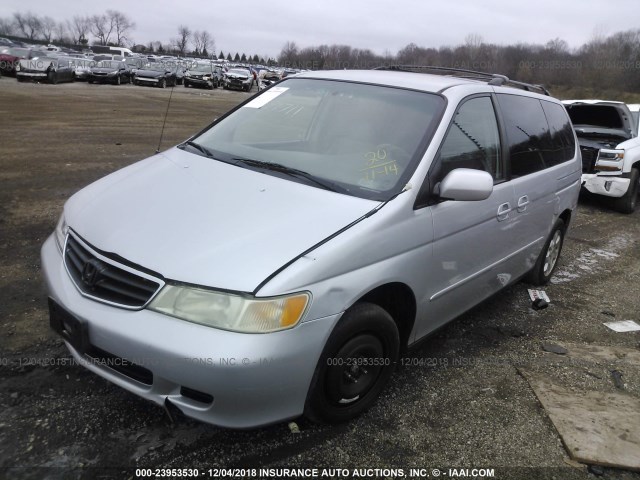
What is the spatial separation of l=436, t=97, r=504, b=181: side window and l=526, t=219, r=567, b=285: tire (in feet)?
4.80

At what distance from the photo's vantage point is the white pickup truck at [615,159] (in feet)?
26.3

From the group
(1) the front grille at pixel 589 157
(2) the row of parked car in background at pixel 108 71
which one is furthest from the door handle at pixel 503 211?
(2) the row of parked car in background at pixel 108 71

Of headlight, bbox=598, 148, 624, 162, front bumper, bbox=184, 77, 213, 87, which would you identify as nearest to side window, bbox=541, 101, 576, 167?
headlight, bbox=598, 148, 624, 162

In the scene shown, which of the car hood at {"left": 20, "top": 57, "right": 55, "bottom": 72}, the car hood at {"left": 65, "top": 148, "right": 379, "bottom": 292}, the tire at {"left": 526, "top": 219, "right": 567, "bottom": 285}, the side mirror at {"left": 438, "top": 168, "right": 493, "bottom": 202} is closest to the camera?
the car hood at {"left": 65, "top": 148, "right": 379, "bottom": 292}

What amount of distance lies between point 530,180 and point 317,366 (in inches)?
95.0

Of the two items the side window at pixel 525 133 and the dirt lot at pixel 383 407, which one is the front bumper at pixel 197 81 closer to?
the dirt lot at pixel 383 407

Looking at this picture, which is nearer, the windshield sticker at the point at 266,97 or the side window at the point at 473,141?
the side window at the point at 473,141

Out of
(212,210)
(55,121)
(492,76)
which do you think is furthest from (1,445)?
(55,121)

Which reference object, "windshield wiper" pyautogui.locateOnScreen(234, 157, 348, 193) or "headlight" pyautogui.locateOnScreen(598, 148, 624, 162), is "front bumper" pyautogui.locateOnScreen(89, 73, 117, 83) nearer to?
"headlight" pyautogui.locateOnScreen(598, 148, 624, 162)

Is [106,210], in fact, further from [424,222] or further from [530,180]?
[530,180]

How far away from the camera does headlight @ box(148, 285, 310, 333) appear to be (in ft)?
6.74

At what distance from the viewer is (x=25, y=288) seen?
12.6 feet

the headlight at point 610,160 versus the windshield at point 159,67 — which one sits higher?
the headlight at point 610,160

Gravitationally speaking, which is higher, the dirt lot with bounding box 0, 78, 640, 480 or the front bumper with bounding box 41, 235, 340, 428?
the front bumper with bounding box 41, 235, 340, 428
